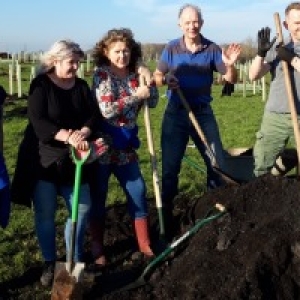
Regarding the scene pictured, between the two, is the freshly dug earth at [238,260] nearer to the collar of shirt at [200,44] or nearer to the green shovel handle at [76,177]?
the green shovel handle at [76,177]

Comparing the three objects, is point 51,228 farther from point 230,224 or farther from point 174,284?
point 230,224

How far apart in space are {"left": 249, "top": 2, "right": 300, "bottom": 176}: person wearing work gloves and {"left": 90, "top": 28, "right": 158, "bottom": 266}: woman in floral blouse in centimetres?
111

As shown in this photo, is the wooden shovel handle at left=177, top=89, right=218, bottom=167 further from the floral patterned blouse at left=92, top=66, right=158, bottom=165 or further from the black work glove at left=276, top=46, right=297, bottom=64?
the black work glove at left=276, top=46, right=297, bottom=64

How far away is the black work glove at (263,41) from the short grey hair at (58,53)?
169 cm

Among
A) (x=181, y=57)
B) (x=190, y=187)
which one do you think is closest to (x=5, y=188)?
(x=181, y=57)

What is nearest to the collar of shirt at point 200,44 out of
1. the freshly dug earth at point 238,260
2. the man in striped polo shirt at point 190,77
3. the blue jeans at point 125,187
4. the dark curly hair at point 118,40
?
the man in striped polo shirt at point 190,77

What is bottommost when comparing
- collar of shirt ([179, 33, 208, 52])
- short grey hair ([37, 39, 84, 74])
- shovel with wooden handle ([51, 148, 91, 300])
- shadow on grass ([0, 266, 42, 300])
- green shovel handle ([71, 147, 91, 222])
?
shadow on grass ([0, 266, 42, 300])

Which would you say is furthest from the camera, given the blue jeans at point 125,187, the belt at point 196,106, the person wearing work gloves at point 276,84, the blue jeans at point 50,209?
the belt at point 196,106

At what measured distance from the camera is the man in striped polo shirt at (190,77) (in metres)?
5.36

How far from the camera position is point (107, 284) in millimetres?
4551

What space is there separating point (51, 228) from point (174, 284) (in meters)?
1.13

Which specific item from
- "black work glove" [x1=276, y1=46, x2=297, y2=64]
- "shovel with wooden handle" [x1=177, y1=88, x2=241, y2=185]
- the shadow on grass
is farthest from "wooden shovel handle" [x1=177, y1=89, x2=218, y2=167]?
the shadow on grass

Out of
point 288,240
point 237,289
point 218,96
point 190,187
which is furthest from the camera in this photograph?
point 218,96

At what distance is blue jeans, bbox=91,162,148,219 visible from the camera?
4930 millimetres
